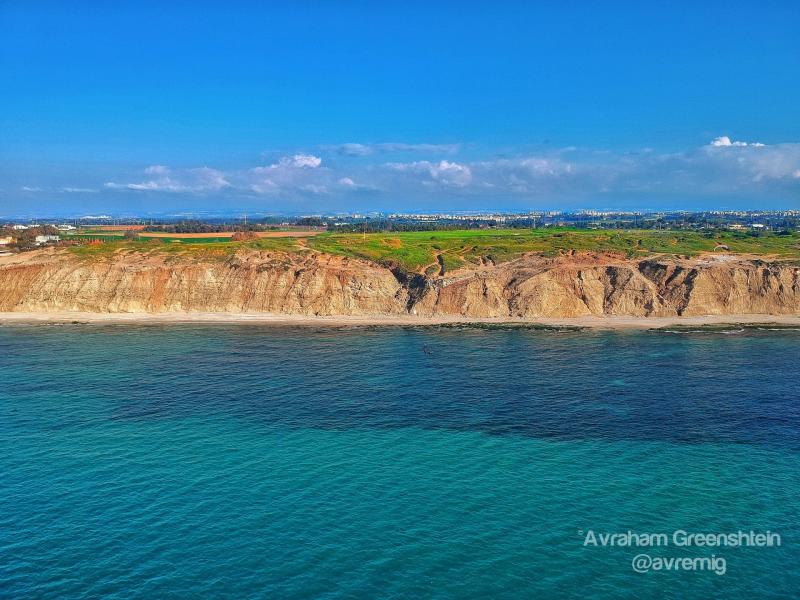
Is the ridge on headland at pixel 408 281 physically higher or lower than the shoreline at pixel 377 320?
higher

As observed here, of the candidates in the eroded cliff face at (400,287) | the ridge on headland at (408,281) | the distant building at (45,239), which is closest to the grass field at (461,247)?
the ridge on headland at (408,281)

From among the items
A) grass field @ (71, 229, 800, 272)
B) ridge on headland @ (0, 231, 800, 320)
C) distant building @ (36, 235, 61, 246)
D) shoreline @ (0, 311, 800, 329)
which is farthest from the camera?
distant building @ (36, 235, 61, 246)

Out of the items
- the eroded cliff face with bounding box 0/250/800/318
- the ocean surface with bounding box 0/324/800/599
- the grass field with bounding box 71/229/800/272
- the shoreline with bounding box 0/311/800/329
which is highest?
the grass field with bounding box 71/229/800/272

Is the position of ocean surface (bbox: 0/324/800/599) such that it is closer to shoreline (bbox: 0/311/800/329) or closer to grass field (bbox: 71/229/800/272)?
shoreline (bbox: 0/311/800/329)

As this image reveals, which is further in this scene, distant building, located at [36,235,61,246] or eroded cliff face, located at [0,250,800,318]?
distant building, located at [36,235,61,246]

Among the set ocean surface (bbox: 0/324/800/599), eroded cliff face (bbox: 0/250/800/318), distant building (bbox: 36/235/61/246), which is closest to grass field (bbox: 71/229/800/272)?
eroded cliff face (bbox: 0/250/800/318)

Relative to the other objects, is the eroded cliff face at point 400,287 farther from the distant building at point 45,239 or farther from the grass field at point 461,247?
the distant building at point 45,239

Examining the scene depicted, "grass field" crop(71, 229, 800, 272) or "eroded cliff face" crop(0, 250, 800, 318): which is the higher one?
"grass field" crop(71, 229, 800, 272)
